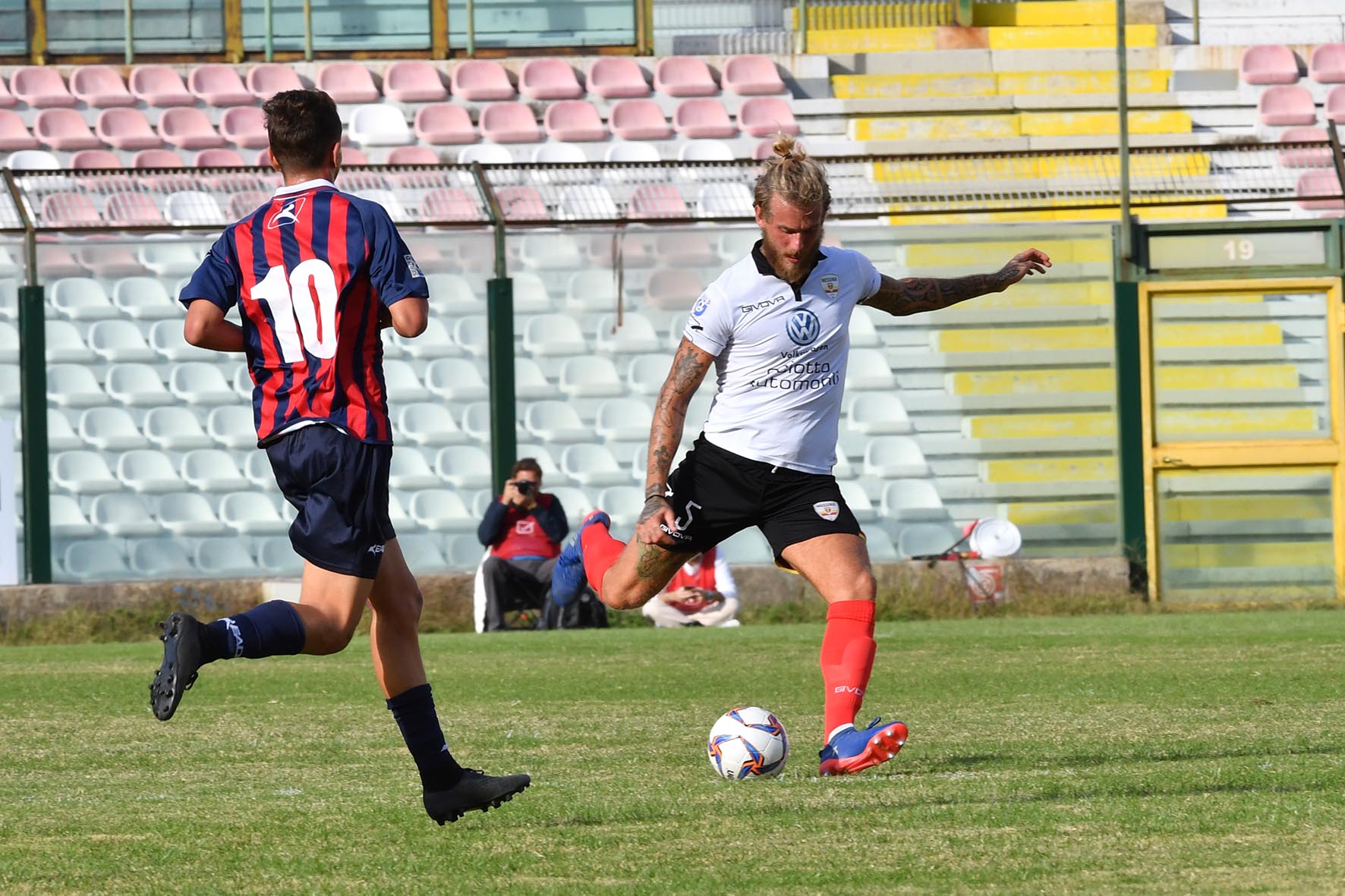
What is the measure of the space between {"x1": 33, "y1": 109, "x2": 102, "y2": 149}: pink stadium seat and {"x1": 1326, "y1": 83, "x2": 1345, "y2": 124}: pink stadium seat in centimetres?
1367

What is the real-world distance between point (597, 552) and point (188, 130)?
50.5 ft

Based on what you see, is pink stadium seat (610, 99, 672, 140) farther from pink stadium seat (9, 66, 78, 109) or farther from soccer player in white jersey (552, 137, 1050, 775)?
soccer player in white jersey (552, 137, 1050, 775)

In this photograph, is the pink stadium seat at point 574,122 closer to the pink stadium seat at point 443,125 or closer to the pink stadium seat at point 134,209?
the pink stadium seat at point 443,125

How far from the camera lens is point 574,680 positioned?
30.2 ft

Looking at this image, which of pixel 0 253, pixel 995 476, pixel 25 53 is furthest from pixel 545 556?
pixel 25 53

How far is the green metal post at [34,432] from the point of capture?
47.5 feet

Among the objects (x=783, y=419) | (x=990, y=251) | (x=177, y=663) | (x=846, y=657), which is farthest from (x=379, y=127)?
(x=177, y=663)

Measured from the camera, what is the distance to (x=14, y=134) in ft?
66.8

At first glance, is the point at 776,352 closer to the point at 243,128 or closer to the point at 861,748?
the point at 861,748

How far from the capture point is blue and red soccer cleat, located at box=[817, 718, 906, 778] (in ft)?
17.3

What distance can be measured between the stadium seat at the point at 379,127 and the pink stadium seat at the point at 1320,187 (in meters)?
9.71

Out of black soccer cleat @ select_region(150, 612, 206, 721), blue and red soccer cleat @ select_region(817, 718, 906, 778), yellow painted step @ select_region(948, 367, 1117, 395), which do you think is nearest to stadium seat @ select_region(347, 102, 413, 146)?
yellow painted step @ select_region(948, 367, 1117, 395)

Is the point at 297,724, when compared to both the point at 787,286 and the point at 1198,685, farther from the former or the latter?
the point at 1198,685

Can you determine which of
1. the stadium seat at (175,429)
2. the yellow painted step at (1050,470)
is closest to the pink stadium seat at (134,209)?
the stadium seat at (175,429)
